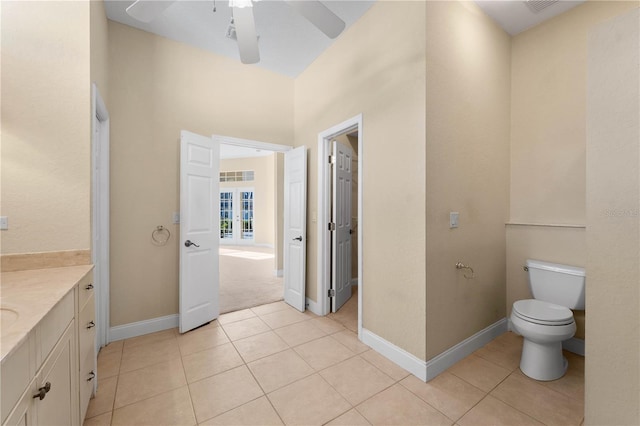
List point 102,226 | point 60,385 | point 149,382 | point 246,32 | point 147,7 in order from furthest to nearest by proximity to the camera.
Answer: point 102,226 < point 149,382 < point 246,32 < point 147,7 < point 60,385

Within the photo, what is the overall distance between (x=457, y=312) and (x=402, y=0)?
2.59m

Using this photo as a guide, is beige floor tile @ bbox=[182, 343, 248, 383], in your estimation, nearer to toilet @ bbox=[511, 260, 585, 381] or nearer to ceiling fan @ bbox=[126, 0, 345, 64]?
toilet @ bbox=[511, 260, 585, 381]

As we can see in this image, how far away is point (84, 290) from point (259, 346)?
1466 mm

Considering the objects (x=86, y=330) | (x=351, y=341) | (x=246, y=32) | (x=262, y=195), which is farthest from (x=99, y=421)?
(x=262, y=195)

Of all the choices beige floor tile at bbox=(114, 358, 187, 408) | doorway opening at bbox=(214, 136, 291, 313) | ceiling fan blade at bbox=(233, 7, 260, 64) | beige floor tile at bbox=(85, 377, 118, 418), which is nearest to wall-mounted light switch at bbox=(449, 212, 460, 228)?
ceiling fan blade at bbox=(233, 7, 260, 64)

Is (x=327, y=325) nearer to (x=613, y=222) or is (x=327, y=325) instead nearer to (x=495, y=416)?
(x=495, y=416)

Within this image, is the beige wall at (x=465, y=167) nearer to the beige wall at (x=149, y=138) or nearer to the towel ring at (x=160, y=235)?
the beige wall at (x=149, y=138)

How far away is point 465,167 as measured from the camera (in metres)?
2.27

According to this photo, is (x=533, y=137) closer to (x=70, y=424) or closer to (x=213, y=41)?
(x=213, y=41)

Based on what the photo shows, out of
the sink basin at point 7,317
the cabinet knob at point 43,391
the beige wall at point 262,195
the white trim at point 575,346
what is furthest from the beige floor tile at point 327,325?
the beige wall at point 262,195

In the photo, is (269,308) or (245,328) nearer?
(245,328)

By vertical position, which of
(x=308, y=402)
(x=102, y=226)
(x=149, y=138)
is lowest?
(x=308, y=402)

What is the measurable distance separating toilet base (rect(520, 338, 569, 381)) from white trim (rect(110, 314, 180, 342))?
330 cm

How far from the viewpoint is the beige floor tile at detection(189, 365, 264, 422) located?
1688 millimetres
